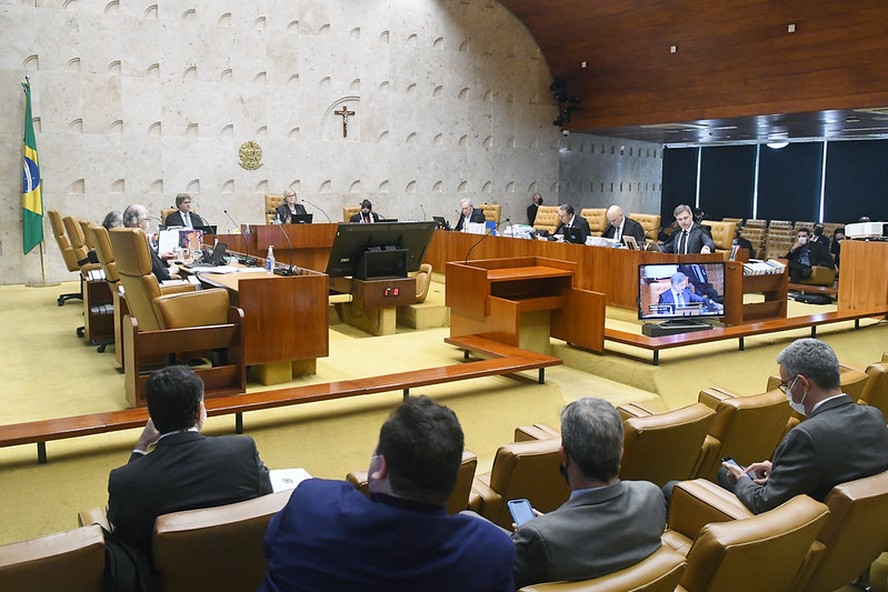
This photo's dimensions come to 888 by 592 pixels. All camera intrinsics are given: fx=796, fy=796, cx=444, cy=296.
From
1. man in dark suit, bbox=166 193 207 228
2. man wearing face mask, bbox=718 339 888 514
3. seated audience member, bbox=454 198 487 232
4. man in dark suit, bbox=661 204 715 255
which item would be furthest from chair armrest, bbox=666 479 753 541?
seated audience member, bbox=454 198 487 232

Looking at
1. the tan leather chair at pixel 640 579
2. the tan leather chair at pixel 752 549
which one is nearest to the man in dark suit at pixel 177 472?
the tan leather chair at pixel 640 579

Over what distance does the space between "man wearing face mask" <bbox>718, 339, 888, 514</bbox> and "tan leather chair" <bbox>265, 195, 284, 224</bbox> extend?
923 cm

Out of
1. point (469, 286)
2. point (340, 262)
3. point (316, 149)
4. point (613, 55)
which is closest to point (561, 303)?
point (469, 286)

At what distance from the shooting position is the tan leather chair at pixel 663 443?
2.81 meters

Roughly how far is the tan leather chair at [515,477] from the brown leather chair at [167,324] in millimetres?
2436

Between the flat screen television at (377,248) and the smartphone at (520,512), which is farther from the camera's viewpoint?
the flat screen television at (377,248)

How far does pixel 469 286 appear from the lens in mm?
6031

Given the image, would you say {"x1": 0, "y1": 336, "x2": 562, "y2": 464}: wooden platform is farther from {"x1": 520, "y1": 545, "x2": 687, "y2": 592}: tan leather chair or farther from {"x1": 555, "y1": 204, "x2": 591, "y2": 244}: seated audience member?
{"x1": 555, "y1": 204, "x2": 591, "y2": 244}: seated audience member

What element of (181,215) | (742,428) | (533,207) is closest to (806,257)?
(533,207)

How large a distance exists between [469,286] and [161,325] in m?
2.30

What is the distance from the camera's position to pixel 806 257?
1020 cm

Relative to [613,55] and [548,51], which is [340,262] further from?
[548,51]

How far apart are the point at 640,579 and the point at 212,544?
3.40 feet

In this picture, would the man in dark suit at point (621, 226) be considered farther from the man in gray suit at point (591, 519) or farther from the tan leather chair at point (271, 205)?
the man in gray suit at point (591, 519)
